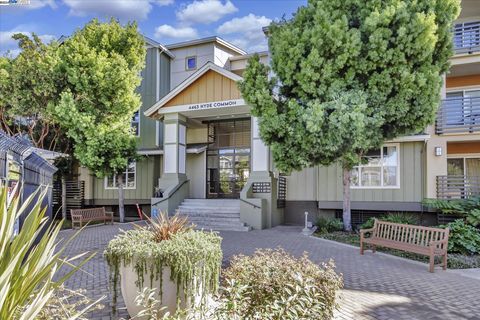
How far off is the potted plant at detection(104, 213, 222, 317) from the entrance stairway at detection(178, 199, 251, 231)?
9.50 meters

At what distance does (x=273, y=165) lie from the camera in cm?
1599

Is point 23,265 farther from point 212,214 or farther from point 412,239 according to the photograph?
point 212,214

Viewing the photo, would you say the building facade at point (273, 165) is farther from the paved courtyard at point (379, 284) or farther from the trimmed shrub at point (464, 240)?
the paved courtyard at point (379, 284)

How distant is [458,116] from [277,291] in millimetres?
13405

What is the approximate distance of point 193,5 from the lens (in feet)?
61.0

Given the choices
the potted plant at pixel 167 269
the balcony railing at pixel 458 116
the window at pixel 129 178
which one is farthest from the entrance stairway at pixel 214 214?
the potted plant at pixel 167 269

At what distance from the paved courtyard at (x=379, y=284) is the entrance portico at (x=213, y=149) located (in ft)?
13.1

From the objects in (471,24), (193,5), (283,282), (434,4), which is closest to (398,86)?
(434,4)

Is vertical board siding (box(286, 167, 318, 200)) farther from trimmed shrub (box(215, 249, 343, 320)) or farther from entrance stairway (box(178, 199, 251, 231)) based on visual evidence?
trimmed shrub (box(215, 249, 343, 320))

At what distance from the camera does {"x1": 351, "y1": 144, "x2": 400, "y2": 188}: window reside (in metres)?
14.8

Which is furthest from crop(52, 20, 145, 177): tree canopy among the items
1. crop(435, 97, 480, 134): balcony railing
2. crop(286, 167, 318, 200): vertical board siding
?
crop(435, 97, 480, 134): balcony railing

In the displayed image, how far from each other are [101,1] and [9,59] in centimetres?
520

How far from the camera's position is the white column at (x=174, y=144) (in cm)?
1688

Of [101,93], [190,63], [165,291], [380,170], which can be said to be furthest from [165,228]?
[190,63]
